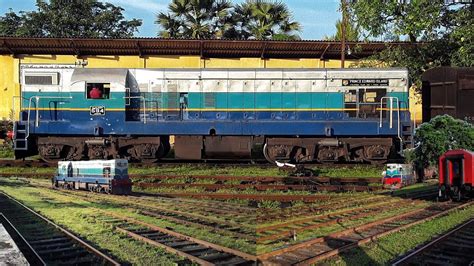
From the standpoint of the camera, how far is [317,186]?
13.1 meters

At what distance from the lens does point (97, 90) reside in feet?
53.1

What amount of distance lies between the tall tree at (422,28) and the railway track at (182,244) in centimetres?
1370

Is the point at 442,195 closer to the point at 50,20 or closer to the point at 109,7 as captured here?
the point at 50,20

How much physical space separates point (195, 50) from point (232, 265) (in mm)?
19646

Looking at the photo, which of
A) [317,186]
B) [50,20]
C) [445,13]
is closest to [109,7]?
[50,20]

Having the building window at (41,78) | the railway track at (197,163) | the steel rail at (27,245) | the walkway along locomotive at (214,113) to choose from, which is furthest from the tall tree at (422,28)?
the steel rail at (27,245)

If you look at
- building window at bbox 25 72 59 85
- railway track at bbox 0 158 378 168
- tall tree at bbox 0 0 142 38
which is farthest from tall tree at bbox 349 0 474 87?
→ tall tree at bbox 0 0 142 38

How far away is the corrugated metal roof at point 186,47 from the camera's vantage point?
74.8 feet

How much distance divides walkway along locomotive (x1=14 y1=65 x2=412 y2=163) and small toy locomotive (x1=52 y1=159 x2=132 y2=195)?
2965 millimetres

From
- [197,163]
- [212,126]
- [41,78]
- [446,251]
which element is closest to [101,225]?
[446,251]

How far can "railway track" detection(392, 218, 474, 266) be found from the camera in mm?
5734

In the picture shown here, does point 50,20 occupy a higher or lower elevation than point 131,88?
higher

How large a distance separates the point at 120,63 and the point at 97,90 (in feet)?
28.6

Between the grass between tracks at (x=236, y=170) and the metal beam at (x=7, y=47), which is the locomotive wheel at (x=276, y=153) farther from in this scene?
the metal beam at (x=7, y=47)
